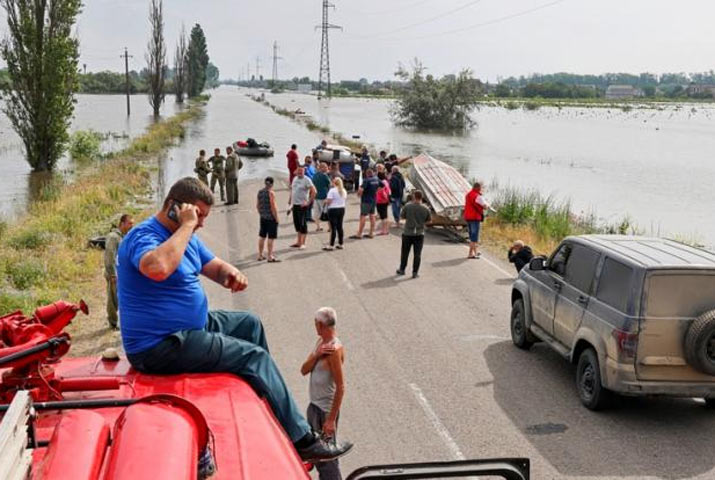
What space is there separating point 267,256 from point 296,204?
4.92 ft

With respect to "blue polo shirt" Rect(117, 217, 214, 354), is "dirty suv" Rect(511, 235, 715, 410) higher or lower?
lower

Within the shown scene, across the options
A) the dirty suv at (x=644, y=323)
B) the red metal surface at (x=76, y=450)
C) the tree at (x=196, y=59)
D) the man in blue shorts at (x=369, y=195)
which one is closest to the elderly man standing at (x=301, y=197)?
the man in blue shorts at (x=369, y=195)

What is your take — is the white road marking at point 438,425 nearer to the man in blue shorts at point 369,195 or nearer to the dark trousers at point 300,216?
the dark trousers at point 300,216

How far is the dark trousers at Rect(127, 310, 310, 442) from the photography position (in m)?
4.07

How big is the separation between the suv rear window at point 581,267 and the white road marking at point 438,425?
8.09 feet

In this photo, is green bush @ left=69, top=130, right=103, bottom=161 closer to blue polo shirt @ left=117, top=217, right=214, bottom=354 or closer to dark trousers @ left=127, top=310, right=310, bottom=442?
blue polo shirt @ left=117, top=217, right=214, bottom=354

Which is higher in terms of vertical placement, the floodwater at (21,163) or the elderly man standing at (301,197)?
the elderly man standing at (301,197)

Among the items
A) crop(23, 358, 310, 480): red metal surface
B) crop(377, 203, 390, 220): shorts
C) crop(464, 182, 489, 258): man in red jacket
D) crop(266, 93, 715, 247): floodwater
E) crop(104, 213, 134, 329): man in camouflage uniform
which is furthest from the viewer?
crop(266, 93, 715, 247): floodwater

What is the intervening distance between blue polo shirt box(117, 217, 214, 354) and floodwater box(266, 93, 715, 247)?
72.2ft

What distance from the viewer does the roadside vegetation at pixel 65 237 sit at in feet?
40.8

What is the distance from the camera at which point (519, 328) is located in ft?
35.4

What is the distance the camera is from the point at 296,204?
1662 centimetres

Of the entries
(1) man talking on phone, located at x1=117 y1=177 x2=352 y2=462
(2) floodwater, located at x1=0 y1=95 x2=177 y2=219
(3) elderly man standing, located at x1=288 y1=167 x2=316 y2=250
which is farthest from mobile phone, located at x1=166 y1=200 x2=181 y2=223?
(2) floodwater, located at x1=0 y1=95 x2=177 y2=219

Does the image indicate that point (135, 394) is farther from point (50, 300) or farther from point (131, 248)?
point (50, 300)
